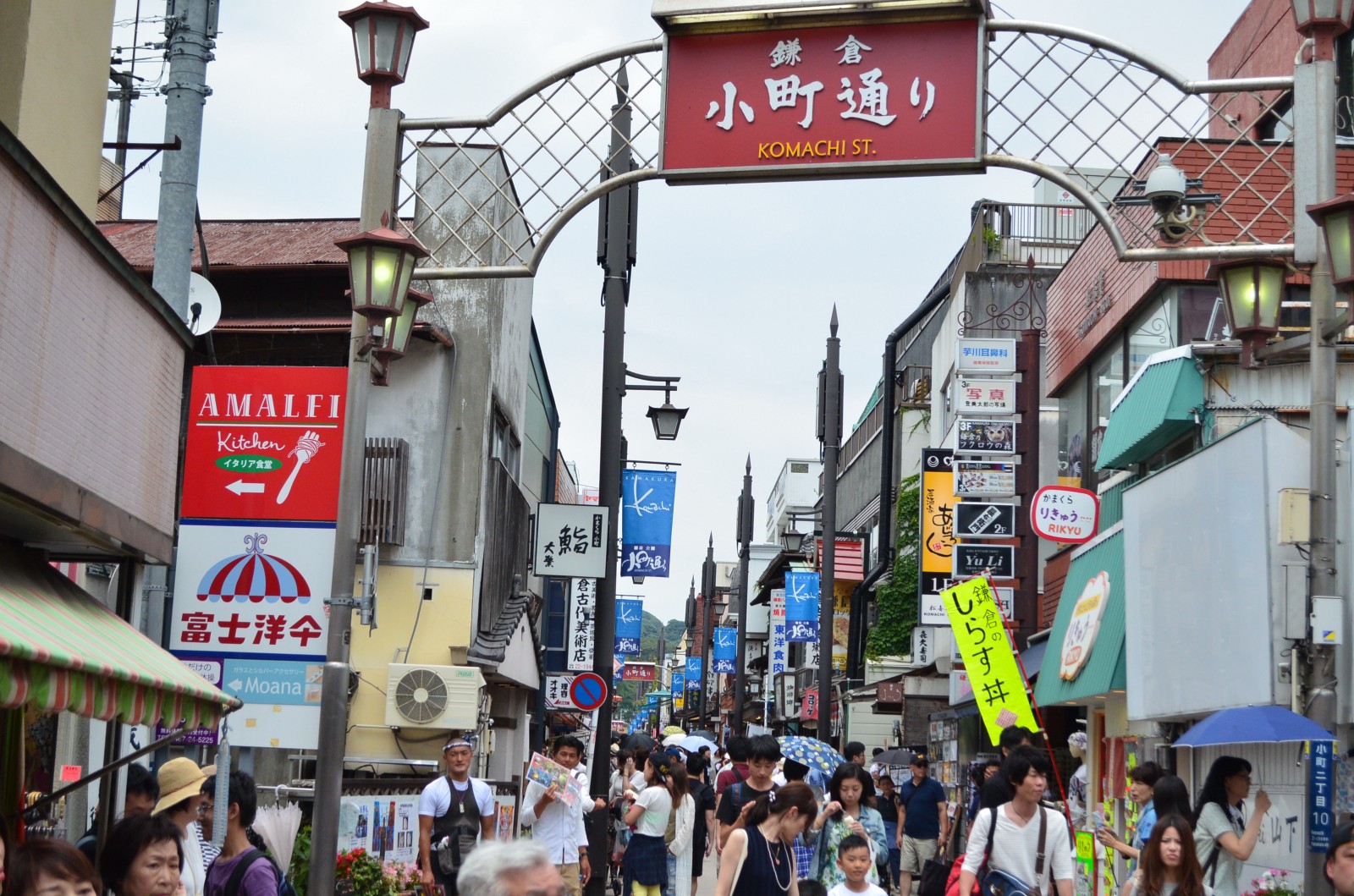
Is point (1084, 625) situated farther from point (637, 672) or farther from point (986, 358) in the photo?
point (637, 672)

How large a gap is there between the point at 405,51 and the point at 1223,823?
754cm

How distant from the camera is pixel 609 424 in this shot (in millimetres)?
18234

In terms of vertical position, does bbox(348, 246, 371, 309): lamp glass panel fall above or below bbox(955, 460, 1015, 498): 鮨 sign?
below

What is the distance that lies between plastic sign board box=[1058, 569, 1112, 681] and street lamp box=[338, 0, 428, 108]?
37.2 ft

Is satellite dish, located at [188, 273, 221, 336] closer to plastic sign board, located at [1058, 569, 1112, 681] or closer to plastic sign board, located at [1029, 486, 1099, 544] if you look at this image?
plastic sign board, located at [1058, 569, 1112, 681]

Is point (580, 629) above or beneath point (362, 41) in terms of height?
beneath

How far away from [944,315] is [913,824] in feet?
63.2

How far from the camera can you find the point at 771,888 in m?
9.12

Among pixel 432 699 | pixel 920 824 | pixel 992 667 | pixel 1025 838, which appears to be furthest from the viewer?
pixel 432 699

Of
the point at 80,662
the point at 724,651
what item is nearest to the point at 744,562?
the point at 724,651

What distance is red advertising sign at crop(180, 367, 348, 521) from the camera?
12102 mm

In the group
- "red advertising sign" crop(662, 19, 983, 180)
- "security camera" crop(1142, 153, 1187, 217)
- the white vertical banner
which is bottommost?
the white vertical banner

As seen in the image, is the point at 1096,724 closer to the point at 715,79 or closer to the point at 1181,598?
the point at 1181,598

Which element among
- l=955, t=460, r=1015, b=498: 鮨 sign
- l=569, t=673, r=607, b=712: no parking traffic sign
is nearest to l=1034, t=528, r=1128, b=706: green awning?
l=955, t=460, r=1015, b=498: 鮨 sign
